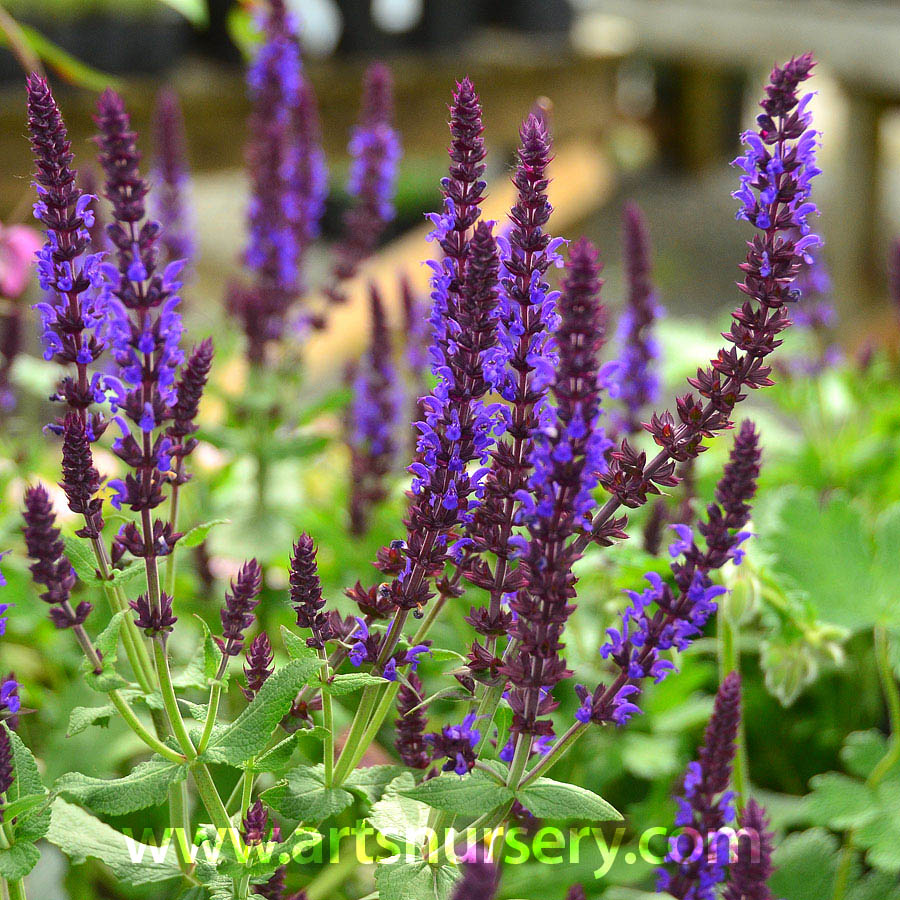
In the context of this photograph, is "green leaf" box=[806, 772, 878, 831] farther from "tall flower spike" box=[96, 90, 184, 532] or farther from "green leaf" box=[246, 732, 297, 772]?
"tall flower spike" box=[96, 90, 184, 532]

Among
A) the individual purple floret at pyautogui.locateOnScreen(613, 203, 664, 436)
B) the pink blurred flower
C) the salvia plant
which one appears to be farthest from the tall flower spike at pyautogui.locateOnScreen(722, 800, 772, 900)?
the pink blurred flower

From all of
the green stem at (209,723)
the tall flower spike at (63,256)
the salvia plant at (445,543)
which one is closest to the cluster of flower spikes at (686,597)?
the salvia plant at (445,543)

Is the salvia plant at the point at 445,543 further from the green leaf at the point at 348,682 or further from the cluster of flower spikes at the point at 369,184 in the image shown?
the cluster of flower spikes at the point at 369,184

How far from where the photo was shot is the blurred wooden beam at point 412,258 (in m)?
2.12

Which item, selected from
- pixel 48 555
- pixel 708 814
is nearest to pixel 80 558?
pixel 48 555

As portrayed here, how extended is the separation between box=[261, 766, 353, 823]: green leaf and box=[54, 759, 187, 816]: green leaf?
0.06 metres

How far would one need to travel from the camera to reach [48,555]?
62 centimetres

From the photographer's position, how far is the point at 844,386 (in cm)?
157

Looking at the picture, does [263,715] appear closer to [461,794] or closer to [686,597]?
[461,794]

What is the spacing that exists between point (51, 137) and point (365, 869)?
687 mm

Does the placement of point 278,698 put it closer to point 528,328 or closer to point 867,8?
point 528,328

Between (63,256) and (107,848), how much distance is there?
0.36 metres

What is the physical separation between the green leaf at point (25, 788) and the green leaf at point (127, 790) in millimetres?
15

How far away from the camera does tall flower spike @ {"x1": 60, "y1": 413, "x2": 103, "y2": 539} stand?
587 mm
